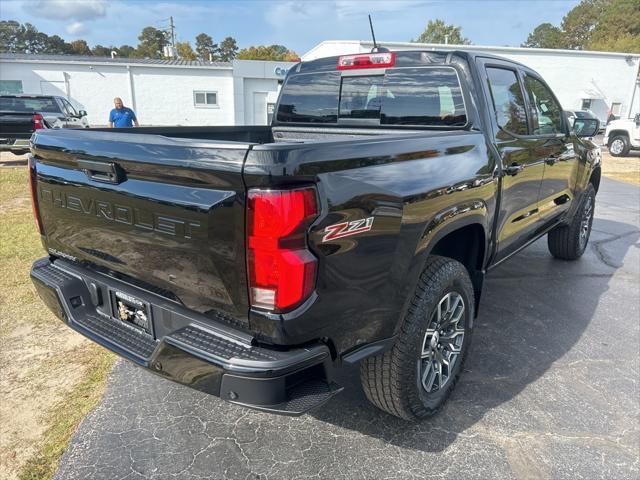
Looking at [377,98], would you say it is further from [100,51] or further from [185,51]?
[100,51]

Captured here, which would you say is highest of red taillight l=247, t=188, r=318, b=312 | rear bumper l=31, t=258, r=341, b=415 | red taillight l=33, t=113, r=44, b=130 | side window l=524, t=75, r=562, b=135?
side window l=524, t=75, r=562, b=135

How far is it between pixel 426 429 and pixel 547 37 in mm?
95315

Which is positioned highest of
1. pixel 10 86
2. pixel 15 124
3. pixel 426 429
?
pixel 10 86

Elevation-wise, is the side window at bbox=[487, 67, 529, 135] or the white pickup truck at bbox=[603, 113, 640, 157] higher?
the side window at bbox=[487, 67, 529, 135]

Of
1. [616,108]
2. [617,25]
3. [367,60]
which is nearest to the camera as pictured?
[367,60]

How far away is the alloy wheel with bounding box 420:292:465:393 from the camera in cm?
253

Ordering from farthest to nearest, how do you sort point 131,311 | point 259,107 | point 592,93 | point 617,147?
point 592,93 < point 259,107 < point 617,147 < point 131,311

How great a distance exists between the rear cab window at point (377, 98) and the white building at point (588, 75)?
78.9ft

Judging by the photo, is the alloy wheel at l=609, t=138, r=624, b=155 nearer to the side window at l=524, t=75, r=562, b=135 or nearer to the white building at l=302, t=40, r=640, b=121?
the white building at l=302, t=40, r=640, b=121

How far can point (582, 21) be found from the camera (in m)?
71.8

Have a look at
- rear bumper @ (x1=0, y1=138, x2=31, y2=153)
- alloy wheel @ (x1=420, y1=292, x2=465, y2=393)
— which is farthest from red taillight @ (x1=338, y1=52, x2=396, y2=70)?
rear bumper @ (x1=0, y1=138, x2=31, y2=153)

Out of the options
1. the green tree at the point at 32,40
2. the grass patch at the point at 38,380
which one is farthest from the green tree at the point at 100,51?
the grass patch at the point at 38,380

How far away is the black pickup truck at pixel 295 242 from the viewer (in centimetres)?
171

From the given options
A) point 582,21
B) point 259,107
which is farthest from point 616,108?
point 582,21
